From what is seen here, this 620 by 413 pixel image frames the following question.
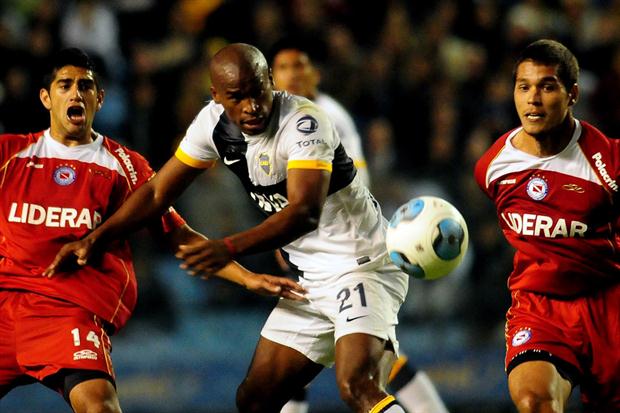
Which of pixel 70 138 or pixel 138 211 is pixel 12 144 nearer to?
pixel 70 138

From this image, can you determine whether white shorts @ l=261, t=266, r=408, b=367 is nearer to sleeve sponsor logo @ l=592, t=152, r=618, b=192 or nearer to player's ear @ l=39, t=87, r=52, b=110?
sleeve sponsor logo @ l=592, t=152, r=618, b=192

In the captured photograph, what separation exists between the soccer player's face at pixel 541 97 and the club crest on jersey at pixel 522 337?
0.95m

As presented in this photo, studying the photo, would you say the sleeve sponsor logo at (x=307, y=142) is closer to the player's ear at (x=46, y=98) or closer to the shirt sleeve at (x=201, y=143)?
the shirt sleeve at (x=201, y=143)

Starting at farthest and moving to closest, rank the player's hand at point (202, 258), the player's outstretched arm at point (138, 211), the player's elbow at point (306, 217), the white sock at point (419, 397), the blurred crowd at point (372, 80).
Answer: the blurred crowd at point (372, 80), the white sock at point (419, 397), the player's outstretched arm at point (138, 211), the player's elbow at point (306, 217), the player's hand at point (202, 258)

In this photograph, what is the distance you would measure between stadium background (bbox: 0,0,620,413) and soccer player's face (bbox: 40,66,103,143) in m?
2.78

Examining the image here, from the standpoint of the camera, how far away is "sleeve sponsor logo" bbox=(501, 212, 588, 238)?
204 inches

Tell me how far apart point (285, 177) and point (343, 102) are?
512 centimetres

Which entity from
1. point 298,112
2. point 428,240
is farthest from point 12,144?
point 428,240

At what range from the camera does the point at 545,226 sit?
523cm

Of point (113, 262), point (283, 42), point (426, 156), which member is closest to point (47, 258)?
point (113, 262)

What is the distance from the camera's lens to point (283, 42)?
749 cm

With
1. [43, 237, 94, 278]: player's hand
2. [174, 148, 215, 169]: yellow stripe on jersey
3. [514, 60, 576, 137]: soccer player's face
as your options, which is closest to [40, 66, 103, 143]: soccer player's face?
[174, 148, 215, 169]: yellow stripe on jersey

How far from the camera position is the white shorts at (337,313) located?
5258 mm

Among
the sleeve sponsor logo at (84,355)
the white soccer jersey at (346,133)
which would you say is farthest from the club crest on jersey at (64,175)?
the white soccer jersey at (346,133)
